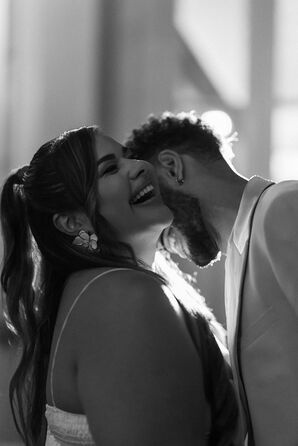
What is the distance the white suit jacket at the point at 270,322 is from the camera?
141cm

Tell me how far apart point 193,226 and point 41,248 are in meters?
0.42

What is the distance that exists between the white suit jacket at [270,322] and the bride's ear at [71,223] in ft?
1.00

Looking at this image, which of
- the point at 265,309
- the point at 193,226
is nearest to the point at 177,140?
the point at 193,226

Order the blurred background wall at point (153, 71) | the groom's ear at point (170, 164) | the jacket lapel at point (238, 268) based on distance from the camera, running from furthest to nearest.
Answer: the blurred background wall at point (153, 71), the groom's ear at point (170, 164), the jacket lapel at point (238, 268)

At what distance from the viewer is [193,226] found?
72.1 inches

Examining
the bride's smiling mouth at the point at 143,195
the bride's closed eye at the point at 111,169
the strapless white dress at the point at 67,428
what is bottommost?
the strapless white dress at the point at 67,428

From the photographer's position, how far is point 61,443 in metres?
1.44

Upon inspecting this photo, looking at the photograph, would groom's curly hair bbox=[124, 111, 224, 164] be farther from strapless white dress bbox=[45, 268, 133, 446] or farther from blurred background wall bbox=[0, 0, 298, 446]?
blurred background wall bbox=[0, 0, 298, 446]

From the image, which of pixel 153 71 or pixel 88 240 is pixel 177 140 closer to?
pixel 88 240

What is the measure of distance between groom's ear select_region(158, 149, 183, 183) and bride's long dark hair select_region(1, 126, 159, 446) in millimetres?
290

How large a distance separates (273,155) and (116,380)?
8.38ft

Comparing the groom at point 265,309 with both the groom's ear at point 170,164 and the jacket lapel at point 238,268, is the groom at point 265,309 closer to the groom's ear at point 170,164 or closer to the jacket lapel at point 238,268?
the jacket lapel at point 238,268

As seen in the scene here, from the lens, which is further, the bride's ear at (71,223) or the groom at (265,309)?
the bride's ear at (71,223)

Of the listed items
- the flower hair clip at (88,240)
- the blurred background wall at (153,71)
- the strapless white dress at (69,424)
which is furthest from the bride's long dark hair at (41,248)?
the blurred background wall at (153,71)
